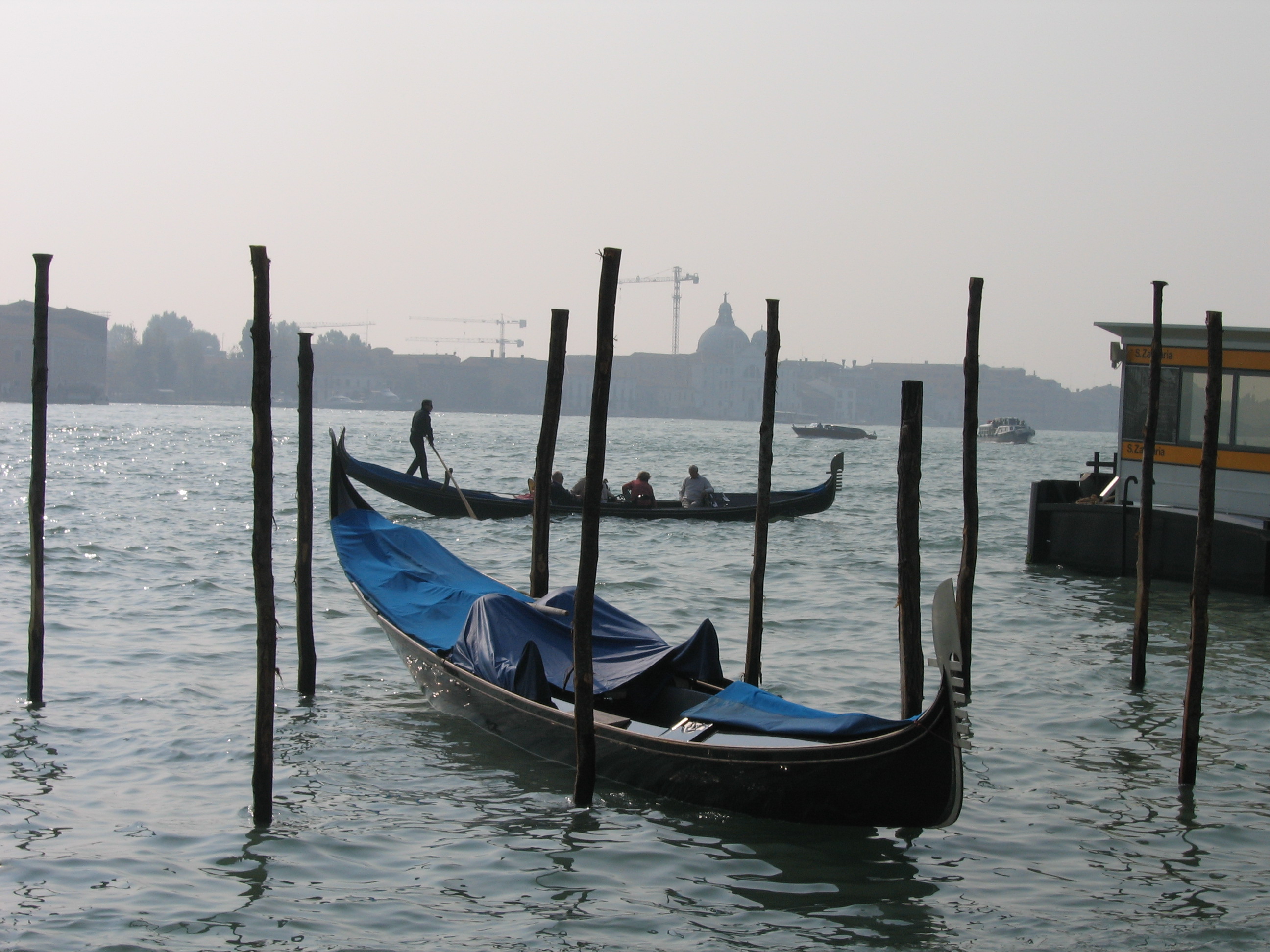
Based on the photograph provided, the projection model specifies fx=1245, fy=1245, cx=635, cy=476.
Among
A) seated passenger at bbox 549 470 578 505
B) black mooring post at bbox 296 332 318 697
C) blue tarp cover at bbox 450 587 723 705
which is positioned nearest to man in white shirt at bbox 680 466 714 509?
seated passenger at bbox 549 470 578 505

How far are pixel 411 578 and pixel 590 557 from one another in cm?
266

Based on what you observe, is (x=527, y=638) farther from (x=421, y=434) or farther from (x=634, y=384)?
(x=634, y=384)

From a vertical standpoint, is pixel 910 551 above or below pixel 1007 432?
below

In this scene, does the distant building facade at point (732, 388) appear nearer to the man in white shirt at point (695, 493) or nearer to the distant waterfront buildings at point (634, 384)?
the distant waterfront buildings at point (634, 384)

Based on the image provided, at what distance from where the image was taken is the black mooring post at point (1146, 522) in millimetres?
6379

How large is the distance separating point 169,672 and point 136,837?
242 centimetres

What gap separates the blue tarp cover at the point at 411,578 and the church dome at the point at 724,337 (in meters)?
102

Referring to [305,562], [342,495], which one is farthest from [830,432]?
[305,562]

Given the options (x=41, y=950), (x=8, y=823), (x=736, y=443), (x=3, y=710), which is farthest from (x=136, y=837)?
(x=736, y=443)

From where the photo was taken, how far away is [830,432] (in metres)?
58.1

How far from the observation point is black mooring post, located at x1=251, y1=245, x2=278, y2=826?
430 centimetres

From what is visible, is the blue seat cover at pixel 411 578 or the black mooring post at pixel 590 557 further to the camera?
the blue seat cover at pixel 411 578

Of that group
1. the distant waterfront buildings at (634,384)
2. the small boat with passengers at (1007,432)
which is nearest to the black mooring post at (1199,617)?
the small boat with passengers at (1007,432)

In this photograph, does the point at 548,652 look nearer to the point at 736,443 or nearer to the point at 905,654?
the point at 905,654
